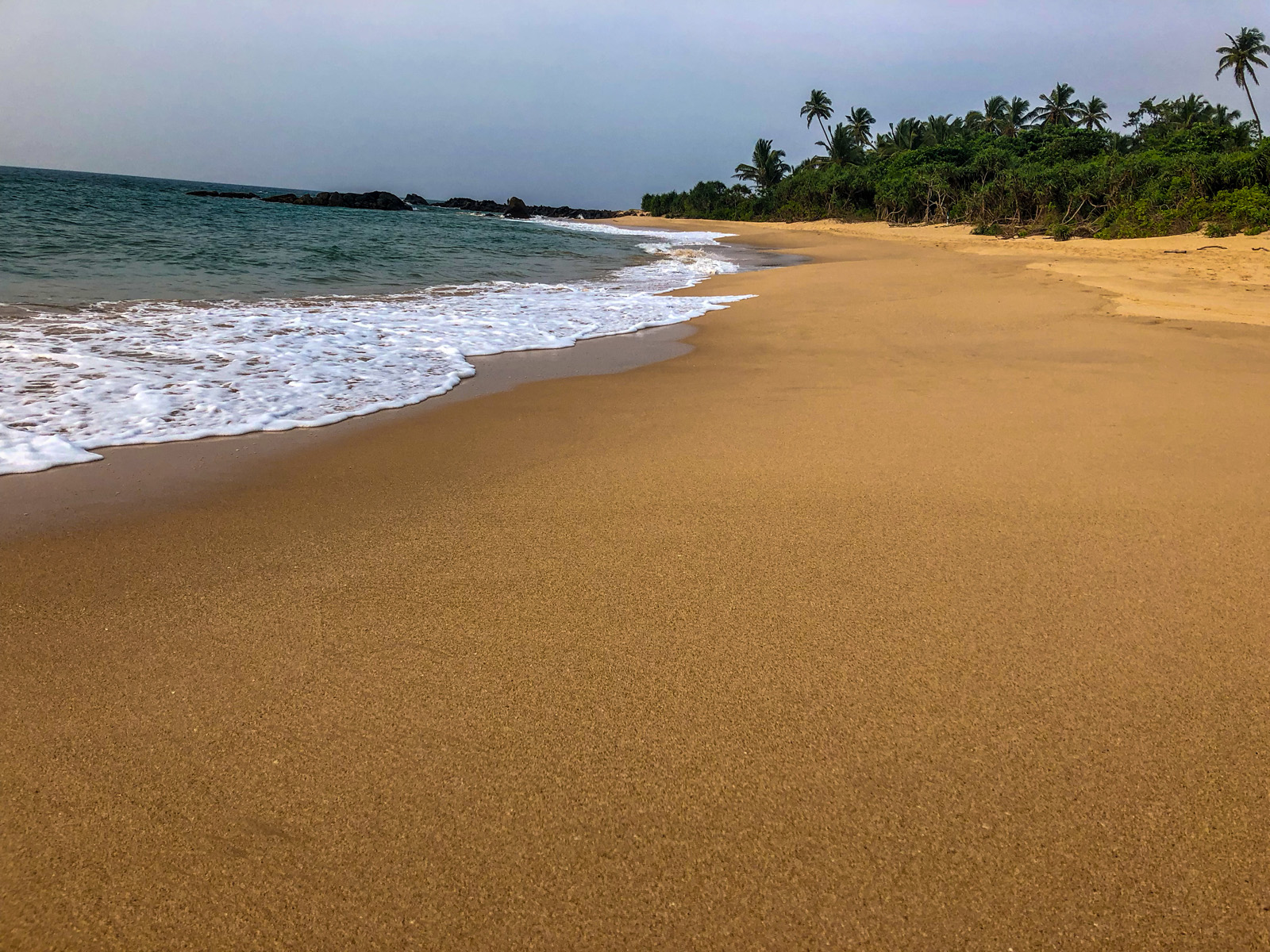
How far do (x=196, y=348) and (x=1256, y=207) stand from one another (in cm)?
2192

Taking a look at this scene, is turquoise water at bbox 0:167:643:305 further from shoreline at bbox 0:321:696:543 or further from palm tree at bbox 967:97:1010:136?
palm tree at bbox 967:97:1010:136

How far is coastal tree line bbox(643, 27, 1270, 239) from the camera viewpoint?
19.2 m

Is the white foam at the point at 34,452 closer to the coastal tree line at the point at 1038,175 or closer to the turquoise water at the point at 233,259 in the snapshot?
the turquoise water at the point at 233,259

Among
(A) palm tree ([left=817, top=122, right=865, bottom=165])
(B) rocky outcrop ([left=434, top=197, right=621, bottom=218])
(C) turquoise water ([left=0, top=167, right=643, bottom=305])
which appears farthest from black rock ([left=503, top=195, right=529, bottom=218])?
(C) turquoise water ([left=0, top=167, right=643, bottom=305])

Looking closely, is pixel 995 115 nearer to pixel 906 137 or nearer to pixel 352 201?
pixel 906 137

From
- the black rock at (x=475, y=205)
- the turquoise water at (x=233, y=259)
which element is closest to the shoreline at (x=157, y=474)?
the turquoise water at (x=233, y=259)

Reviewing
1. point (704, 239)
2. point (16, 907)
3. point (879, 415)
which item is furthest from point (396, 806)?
point (704, 239)

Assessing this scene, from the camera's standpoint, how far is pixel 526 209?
267ft

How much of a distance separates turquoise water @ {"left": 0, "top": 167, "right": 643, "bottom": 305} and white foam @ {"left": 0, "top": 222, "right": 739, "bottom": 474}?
1.89m

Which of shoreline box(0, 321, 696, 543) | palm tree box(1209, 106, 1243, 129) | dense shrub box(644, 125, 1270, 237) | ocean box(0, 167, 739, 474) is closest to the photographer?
shoreline box(0, 321, 696, 543)

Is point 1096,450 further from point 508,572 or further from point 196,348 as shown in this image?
point 196,348

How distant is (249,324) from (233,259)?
822cm

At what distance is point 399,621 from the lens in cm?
209

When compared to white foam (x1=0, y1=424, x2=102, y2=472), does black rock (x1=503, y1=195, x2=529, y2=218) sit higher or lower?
higher
